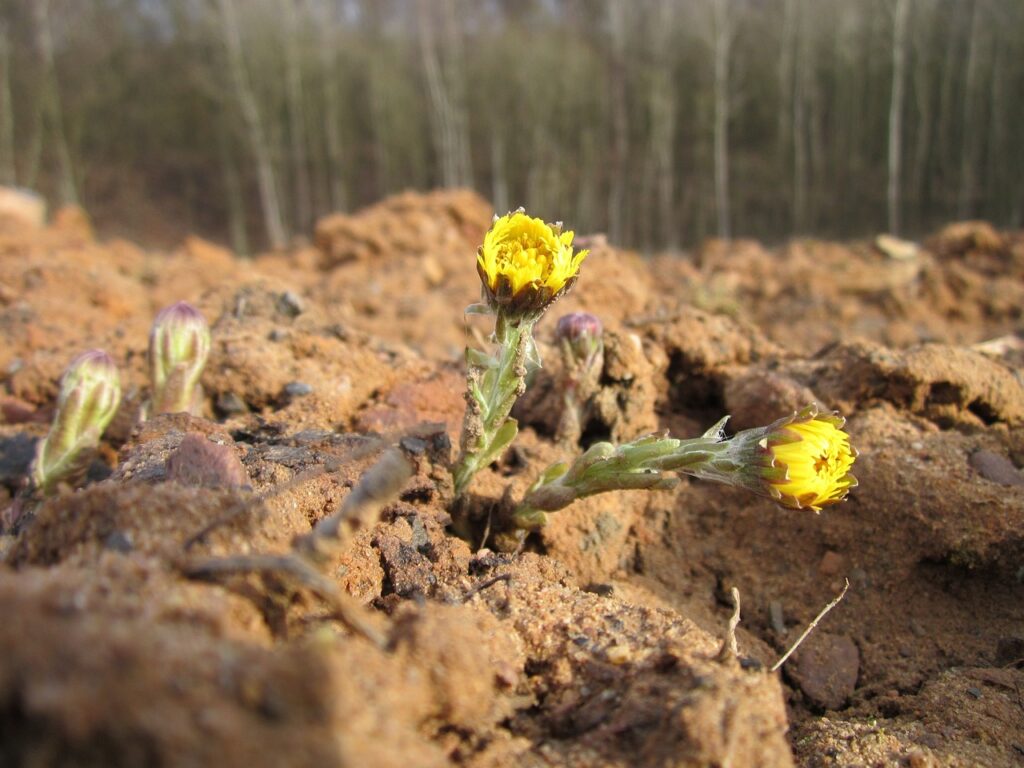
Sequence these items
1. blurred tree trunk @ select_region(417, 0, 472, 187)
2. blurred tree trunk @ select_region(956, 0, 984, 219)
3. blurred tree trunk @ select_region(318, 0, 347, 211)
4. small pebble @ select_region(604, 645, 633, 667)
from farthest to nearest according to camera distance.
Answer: blurred tree trunk @ select_region(318, 0, 347, 211), blurred tree trunk @ select_region(417, 0, 472, 187), blurred tree trunk @ select_region(956, 0, 984, 219), small pebble @ select_region(604, 645, 633, 667)

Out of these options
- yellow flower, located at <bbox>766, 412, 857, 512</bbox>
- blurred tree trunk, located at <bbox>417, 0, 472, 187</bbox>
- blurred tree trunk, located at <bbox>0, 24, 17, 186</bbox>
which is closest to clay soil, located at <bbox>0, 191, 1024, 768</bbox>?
yellow flower, located at <bbox>766, 412, 857, 512</bbox>

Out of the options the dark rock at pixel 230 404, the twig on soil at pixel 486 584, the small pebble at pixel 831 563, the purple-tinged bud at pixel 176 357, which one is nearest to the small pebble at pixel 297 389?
the dark rock at pixel 230 404

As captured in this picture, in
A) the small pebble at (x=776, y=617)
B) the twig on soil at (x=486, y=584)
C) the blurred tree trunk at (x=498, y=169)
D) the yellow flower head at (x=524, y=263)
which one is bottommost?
the blurred tree trunk at (x=498, y=169)

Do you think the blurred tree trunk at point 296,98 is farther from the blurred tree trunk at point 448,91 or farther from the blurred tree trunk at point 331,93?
the blurred tree trunk at point 448,91

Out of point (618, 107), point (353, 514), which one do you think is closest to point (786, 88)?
point (618, 107)

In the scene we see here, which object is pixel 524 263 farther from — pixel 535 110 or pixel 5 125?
pixel 535 110

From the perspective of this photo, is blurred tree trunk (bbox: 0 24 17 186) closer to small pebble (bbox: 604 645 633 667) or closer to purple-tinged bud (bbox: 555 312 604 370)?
purple-tinged bud (bbox: 555 312 604 370)
